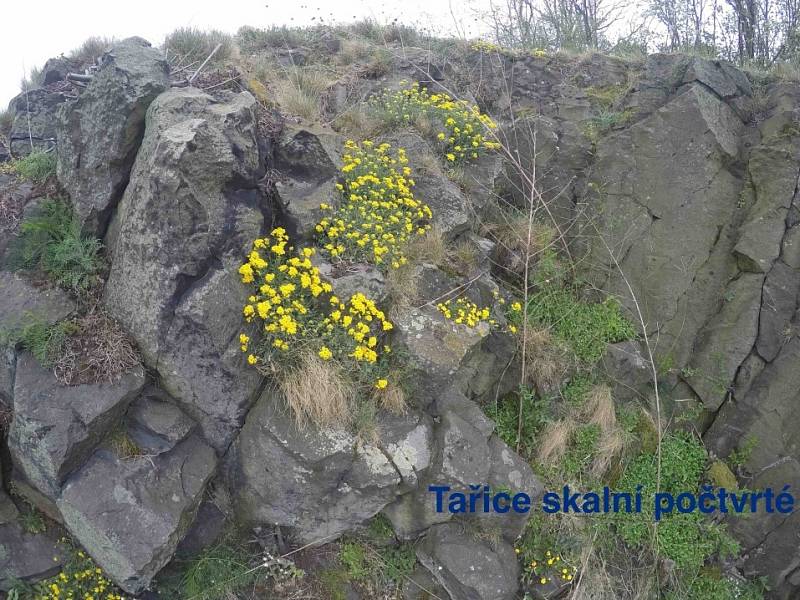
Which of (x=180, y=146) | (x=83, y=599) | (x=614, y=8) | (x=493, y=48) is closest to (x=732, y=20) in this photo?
(x=614, y=8)

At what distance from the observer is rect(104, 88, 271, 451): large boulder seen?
4152 mm

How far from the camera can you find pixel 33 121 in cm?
597

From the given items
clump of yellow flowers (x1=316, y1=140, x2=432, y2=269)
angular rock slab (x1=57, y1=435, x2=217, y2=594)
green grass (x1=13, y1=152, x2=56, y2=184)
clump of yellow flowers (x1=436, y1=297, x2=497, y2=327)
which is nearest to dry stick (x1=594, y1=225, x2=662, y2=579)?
clump of yellow flowers (x1=436, y1=297, x2=497, y2=327)

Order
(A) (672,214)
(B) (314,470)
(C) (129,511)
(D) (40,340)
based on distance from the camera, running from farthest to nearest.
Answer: (A) (672,214), (B) (314,470), (D) (40,340), (C) (129,511)

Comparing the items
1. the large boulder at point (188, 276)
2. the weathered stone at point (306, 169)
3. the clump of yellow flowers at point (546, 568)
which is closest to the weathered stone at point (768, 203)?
the clump of yellow flowers at point (546, 568)

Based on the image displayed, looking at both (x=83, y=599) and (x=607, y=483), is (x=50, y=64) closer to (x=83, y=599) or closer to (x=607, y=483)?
(x=83, y=599)

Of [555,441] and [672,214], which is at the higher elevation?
[672,214]

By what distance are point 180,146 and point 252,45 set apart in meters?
4.43

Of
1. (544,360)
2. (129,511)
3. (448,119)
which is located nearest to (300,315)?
(129,511)

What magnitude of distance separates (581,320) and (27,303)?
16.1 feet

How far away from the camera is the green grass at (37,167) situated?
194 inches

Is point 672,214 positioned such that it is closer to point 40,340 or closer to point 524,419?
point 524,419

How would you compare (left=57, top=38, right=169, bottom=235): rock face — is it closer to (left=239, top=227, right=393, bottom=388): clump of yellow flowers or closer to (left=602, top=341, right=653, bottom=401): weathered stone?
(left=239, top=227, right=393, bottom=388): clump of yellow flowers

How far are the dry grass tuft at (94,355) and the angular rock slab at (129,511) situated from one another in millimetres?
574
